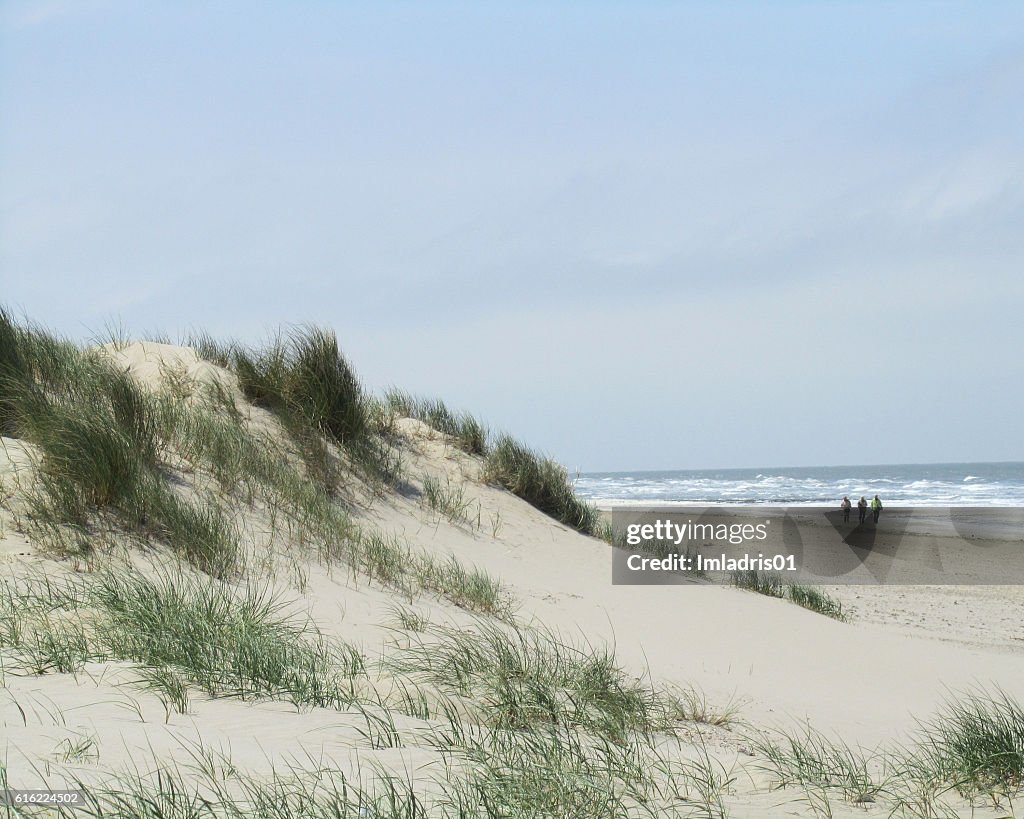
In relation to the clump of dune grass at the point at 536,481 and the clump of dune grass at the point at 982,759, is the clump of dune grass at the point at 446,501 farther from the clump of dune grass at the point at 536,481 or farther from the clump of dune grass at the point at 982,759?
the clump of dune grass at the point at 982,759

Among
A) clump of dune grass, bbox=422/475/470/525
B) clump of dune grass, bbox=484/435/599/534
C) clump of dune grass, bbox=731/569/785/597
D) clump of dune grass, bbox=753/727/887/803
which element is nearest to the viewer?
clump of dune grass, bbox=753/727/887/803

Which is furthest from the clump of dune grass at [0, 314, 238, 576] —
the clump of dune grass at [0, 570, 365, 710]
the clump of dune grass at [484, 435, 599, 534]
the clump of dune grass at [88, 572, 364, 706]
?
the clump of dune grass at [484, 435, 599, 534]

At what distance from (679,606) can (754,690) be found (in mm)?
2266

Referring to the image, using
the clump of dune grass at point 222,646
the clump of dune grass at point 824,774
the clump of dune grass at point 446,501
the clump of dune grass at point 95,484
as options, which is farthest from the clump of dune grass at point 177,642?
the clump of dune grass at point 446,501

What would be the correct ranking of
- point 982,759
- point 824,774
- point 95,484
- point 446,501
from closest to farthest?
point 824,774, point 982,759, point 95,484, point 446,501

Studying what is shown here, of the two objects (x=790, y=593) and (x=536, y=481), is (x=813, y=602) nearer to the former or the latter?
(x=790, y=593)

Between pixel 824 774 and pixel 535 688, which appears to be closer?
pixel 824 774

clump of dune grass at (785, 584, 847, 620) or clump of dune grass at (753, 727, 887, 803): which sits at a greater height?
clump of dune grass at (753, 727, 887, 803)

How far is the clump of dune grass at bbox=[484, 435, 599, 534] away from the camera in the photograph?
36.8ft

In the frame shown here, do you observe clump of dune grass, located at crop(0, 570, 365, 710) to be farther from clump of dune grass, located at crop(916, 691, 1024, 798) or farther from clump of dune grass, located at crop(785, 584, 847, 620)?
clump of dune grass, located at crop(785, 584, 847, 620)

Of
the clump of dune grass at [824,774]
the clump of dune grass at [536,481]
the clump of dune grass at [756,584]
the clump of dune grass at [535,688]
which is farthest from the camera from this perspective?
the clump of dune grass at [536,481]

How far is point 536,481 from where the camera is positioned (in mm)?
11406

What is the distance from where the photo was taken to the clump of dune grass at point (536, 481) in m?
11.2

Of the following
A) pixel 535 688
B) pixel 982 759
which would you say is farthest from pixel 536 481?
pixel 982 759
